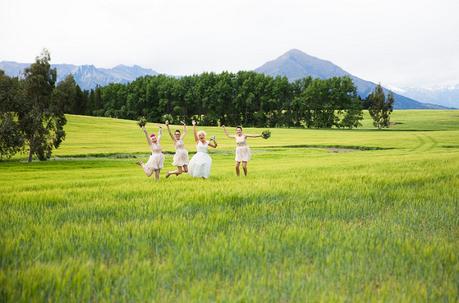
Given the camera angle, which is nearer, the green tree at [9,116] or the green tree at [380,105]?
the green tree at [9,116]

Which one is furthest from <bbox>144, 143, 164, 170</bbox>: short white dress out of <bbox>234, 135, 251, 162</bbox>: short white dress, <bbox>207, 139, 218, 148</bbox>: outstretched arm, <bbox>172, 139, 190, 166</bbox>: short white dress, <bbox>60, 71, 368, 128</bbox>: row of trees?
<bbox>60, 71, 368, 128</bbox>: row of trees

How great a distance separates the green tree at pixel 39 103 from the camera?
3428 cm

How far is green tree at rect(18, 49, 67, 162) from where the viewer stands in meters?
34.3

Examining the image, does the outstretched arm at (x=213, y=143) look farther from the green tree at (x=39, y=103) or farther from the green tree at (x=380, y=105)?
the green tree at (x=380, y=105)

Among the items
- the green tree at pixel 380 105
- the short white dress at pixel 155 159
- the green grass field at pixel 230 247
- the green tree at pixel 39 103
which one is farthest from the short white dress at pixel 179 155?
the green tree at pixel 380 105

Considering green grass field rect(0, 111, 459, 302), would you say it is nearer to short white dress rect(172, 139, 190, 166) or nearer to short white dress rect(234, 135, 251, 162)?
short white dress rect(172, 139, 190, 166)

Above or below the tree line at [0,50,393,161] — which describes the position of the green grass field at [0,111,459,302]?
below

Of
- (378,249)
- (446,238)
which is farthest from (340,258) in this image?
(446,238)

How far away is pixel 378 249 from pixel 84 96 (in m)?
146

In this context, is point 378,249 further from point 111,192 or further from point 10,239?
point 111,192

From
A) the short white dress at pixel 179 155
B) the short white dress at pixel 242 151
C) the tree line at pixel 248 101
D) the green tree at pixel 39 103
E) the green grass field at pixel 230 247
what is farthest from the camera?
the tree line at pixel 248 101

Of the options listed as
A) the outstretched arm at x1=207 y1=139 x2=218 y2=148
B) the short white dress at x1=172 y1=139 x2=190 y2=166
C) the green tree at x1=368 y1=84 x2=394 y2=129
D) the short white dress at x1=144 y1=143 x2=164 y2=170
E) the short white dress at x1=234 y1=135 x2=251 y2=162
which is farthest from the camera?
the green tree at x1=368 y1=84 x2=394 y2=129

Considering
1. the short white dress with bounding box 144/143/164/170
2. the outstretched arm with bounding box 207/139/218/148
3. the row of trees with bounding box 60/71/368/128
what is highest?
the row of trees with bounding box 60/71/368/128

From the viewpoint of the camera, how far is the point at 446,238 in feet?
20.7
